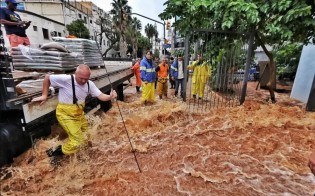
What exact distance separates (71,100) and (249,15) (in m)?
4.32

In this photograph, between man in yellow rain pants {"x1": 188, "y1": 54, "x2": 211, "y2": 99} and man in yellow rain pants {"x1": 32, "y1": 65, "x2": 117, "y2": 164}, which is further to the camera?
man in yellow rain pants {"x1": 188, "y1": 54, "x2": 211, "y2": 99}

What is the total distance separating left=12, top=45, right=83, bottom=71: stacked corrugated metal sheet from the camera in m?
4.60

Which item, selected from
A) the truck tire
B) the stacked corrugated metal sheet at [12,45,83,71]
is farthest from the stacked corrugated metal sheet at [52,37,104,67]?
the truck tire

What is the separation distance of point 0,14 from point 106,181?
173 inches

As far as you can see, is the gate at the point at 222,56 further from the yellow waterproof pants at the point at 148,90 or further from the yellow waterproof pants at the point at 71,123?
the yellow waterproof pants at the point at 71,123

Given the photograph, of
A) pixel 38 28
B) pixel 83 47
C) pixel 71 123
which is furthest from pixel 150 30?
pixel 71 123

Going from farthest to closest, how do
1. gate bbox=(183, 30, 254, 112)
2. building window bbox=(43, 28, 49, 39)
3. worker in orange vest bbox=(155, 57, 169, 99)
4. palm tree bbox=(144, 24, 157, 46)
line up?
palm tree bbox=(144, 24, 157, 46), building window bbox=(43, 28, 49, 39), worker in orange vest bbox=(155, 57, 169, 99), gate bbox=(183, 30, 254, 112)

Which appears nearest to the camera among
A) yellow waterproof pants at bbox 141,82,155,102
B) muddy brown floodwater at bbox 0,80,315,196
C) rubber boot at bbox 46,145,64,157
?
muddy brown floodwater at bbox 0,80,315,196

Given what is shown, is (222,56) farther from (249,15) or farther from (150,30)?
(150,30)

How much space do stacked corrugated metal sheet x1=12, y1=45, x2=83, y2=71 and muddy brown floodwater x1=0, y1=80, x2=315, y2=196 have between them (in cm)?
131

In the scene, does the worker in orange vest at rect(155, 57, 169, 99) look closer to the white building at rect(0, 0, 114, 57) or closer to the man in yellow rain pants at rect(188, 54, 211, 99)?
the man in yellow rain pants at rect(188, 54, 211, 99)

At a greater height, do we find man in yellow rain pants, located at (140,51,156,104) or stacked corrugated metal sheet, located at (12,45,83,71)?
stacked corrugated metal sheet, located at (12,45,83,71)

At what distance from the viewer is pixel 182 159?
3988 mm

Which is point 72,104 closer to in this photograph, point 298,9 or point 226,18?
point 226,18
